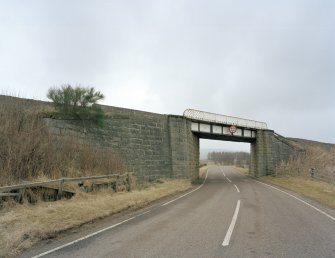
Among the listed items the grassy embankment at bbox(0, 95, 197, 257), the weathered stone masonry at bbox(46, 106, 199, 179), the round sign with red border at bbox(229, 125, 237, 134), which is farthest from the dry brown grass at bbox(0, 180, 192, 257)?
the round sign with red border at bbox(229, 125, 237, 134)

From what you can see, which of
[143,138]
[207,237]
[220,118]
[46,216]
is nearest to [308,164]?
[220,118]

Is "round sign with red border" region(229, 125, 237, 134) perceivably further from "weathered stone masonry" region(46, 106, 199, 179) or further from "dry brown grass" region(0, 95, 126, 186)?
"dry brown grass" region(0, 95, 126, 186)

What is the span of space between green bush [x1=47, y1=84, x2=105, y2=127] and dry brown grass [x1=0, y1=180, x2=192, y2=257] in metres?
8.34

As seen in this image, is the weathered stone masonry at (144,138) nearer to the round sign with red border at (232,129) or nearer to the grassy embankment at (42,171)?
the grassy embankment at (42,171)

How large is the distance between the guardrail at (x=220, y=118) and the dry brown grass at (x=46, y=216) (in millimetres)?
20909

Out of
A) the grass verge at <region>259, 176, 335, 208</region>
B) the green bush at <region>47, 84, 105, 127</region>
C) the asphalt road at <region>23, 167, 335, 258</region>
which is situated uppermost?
the green bush at <region>47, 84, 105, 127</region>

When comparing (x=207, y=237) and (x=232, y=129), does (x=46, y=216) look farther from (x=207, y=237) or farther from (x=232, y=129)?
(x=232, y=129)

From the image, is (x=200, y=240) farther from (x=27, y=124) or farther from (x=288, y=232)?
(x=27, y=124)

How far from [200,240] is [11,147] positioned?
9.57 m

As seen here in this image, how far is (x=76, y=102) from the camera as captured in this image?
70.1 feet

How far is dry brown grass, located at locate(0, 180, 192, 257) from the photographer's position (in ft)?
24.0

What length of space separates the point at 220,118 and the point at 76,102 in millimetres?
19812

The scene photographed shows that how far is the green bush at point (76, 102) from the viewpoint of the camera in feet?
68.0

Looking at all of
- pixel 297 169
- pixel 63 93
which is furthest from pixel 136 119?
pixel 297 169
